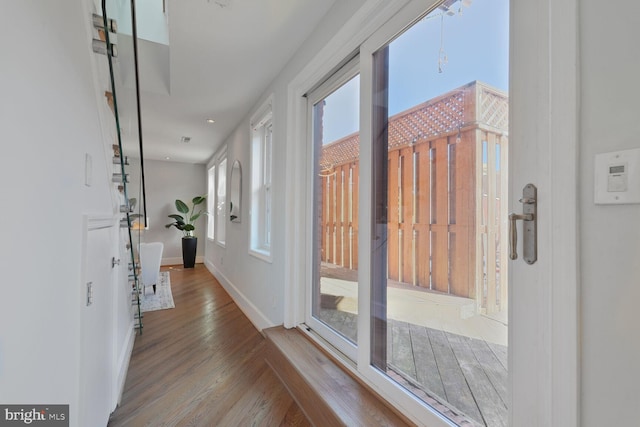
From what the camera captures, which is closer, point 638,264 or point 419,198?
point 638,264

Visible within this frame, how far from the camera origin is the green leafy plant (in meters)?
6.62

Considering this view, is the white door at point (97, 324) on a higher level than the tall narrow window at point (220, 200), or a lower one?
lower

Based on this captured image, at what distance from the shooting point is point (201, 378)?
2.02 meters

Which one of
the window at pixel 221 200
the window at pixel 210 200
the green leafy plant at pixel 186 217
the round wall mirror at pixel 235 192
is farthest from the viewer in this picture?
the green leafy plant at pixel 186 217

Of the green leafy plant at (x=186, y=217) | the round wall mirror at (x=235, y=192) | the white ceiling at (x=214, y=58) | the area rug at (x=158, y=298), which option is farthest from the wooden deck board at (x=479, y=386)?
the green leafy plant at (x=186, y=217)

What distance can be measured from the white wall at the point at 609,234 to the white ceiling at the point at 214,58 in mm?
1527

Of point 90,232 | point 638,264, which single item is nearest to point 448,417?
point 638,264

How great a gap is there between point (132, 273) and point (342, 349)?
199cm

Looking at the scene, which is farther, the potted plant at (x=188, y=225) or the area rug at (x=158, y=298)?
the potted plant at (x=188, y=225)

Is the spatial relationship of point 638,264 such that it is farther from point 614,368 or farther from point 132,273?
point 132,273

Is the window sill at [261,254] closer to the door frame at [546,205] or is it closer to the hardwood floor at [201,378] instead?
the hardwood floor at [201,378]

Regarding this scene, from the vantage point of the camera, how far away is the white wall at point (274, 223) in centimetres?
193

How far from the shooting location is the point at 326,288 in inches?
84.5

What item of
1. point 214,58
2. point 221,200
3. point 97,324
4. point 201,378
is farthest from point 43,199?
point 221,200
